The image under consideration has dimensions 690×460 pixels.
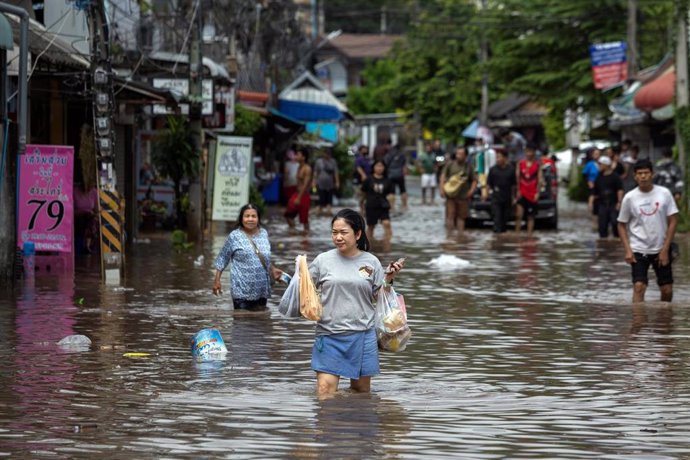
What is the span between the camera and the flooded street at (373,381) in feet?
29.3

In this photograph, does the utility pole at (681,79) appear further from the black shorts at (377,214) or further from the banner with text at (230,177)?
the banner with text at (230,177)

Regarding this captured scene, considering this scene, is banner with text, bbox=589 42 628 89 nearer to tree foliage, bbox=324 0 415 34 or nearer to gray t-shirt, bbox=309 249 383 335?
gray t-shirt, bbox=309 249 383 335

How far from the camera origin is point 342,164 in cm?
5178

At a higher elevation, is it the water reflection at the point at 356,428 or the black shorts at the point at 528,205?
the black shorts at the point at 528,205

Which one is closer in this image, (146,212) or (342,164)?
(146,212)

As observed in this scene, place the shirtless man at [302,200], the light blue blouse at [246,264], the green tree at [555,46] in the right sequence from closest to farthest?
the light blue blouse at [246,264], the shirtless man at [302,200], the green tree at [555,46]

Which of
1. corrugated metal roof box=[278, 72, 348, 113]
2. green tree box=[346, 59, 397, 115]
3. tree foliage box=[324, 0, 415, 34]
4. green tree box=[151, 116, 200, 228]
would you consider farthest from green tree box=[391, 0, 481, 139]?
green tree box=[151, 116, 200, 228]

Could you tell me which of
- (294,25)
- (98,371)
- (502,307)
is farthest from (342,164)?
(98,371)

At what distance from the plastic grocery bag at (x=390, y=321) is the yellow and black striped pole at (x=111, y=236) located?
9418 mm

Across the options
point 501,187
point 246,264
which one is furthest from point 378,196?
point 246,264

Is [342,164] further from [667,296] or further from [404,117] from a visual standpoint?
[404,117]

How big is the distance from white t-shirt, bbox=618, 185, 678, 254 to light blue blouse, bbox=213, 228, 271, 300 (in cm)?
374

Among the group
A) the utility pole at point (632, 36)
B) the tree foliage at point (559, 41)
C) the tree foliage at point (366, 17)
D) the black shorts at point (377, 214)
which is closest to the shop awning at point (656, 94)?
the utility pole at point (632, 36)

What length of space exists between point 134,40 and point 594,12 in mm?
22083
